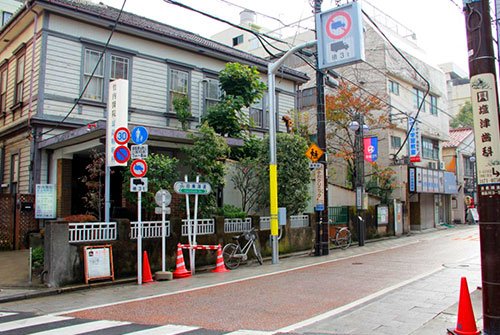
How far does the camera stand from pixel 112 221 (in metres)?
11.5

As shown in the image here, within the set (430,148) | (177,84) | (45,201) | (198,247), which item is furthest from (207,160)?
(430,148)

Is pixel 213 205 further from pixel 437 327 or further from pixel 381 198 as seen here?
pixel 381 198

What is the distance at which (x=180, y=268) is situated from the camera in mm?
11812

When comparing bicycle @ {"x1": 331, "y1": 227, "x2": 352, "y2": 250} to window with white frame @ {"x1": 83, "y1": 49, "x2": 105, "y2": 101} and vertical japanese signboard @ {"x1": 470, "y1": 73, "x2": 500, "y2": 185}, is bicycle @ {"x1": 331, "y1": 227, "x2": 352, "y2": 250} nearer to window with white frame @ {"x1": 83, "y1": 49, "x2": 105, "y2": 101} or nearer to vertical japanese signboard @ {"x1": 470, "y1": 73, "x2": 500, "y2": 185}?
window with white frame @ {"x1": 83, "y1": 49, "x2": 105, "y2": 101}

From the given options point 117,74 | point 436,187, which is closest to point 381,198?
point 436,187

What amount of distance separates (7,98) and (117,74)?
5254 millimetres

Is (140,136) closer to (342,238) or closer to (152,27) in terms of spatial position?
(152,27)

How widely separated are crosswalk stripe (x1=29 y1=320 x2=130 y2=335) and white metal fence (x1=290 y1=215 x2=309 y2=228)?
10.9 meters

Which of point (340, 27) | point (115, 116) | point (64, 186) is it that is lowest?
point (64, 186)

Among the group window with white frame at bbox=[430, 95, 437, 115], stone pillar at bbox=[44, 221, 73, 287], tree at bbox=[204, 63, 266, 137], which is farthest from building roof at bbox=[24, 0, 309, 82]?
window with white frame at bbox=[430, 95, 437, 115]

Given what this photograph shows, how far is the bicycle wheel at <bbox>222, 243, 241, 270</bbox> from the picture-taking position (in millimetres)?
13078

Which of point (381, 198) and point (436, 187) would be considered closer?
point (381, 198)

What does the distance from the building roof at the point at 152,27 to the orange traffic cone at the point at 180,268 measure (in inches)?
375

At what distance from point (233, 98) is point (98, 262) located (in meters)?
9.57
